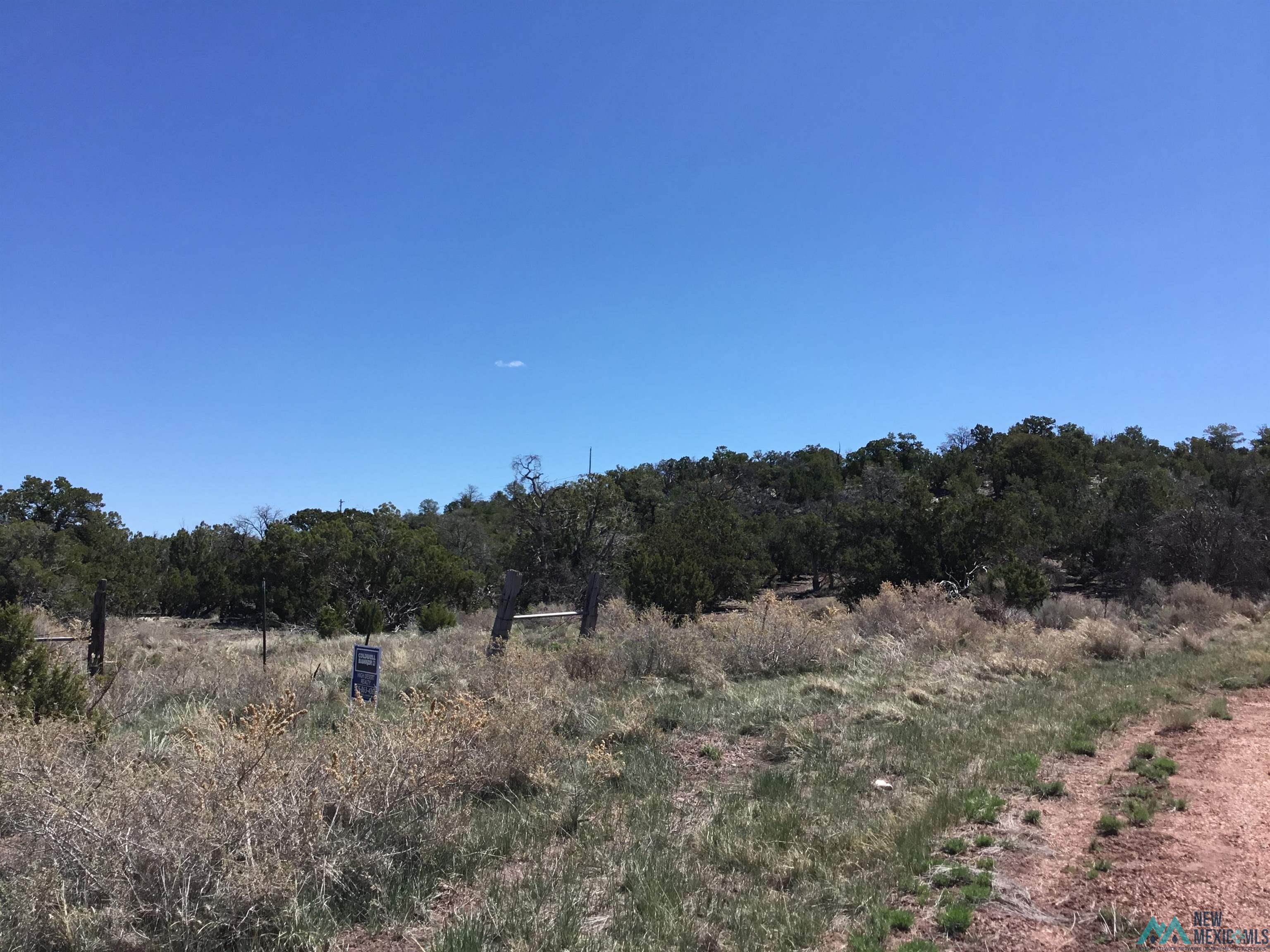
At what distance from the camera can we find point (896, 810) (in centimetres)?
556

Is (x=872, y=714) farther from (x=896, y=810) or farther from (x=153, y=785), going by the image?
(x=153, y=785)

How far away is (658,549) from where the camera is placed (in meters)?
27.0

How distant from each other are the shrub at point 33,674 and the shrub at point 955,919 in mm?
6617

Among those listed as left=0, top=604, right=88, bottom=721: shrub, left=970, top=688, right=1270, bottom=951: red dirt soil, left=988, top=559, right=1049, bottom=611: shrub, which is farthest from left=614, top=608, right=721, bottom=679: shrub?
left=988, top=559, right=1049, bottom=611: shrub

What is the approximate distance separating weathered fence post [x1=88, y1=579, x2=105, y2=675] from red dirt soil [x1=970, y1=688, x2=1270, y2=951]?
434 inches

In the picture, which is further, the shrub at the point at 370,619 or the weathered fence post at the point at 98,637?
the shrub at the point at 370,619

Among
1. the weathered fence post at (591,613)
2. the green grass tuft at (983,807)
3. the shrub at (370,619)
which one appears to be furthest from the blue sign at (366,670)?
the shrub at (370,619)

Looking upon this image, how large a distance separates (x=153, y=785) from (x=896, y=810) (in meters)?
4.85

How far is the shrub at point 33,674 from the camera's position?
6.33 metres

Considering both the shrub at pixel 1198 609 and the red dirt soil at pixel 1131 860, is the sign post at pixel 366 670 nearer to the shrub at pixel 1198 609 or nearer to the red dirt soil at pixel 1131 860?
the red dirt soil at pixel 1131 860

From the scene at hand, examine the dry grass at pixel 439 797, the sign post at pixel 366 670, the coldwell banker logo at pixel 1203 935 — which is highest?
the sign post at pixel 366 670

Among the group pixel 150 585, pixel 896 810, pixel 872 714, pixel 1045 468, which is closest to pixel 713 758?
pixel 896 810

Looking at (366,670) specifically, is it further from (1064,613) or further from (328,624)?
(1064,613)

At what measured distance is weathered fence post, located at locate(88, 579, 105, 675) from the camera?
10.2m
